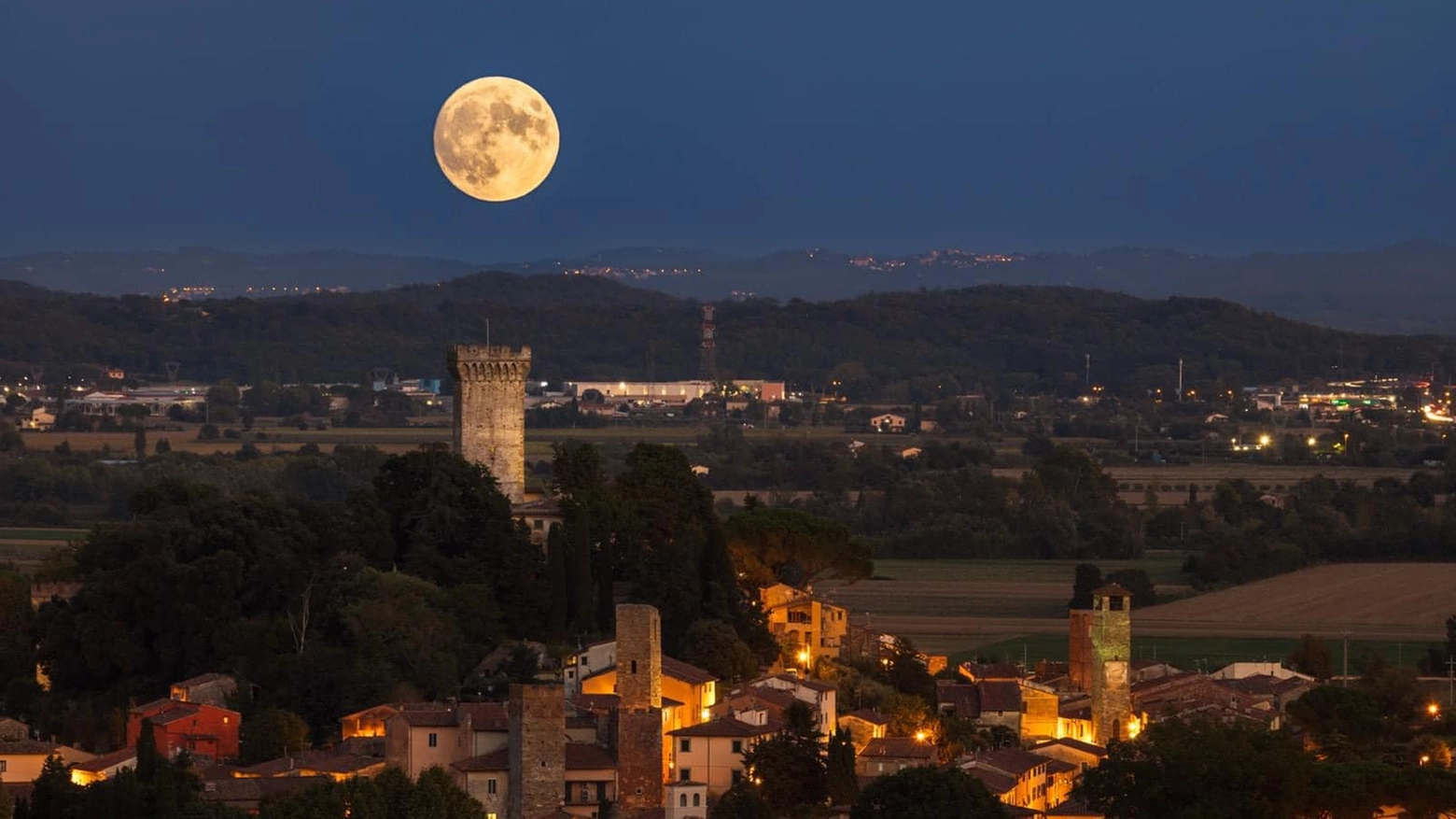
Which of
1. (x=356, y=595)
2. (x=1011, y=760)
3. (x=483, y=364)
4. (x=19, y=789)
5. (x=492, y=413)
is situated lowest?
(x=19, y=789)

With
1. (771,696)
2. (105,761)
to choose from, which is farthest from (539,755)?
(105,761)

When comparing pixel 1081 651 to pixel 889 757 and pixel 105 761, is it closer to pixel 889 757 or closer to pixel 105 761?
pixel 889 757

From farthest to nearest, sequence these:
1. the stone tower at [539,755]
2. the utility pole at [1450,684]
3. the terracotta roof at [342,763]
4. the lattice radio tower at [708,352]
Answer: the lattice radio tower at [708,352]
the utility pole at [1450,684]
the terracotta roof at [342,763]
the stone tower at [539,755]

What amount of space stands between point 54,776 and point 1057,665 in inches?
839

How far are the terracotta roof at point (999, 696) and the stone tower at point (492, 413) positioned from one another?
884 centimetres

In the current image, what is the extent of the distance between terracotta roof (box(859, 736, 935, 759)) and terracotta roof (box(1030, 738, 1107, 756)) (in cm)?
292

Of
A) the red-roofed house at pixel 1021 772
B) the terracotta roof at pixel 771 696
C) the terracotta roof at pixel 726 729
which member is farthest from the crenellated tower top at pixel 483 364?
the terracotta roof at pixel 726 729

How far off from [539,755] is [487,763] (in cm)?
109

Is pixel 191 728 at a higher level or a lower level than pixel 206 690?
lower

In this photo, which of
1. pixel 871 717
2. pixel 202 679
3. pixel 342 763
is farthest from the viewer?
pixel 202 679

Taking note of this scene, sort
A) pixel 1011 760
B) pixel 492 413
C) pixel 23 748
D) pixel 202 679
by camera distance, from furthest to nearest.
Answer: pixel 492 413, pixel 202 679, pixel 1011 760, pixel 23 748

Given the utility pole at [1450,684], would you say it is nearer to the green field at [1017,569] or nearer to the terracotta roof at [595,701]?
the terracotta roof at [595,701]

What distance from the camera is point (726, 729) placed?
3509 centimetres

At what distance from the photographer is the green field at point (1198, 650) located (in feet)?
171
